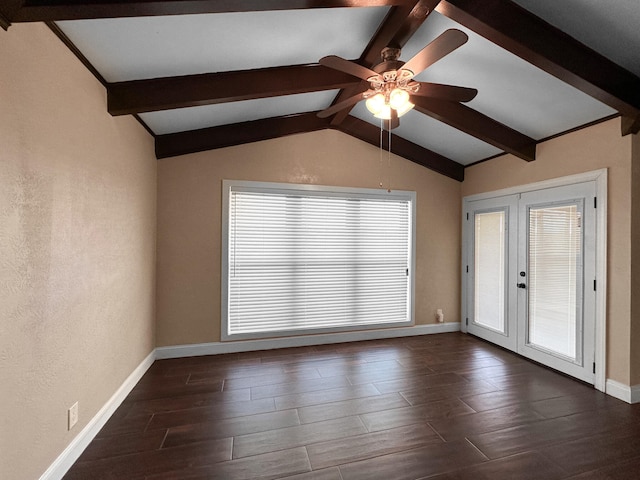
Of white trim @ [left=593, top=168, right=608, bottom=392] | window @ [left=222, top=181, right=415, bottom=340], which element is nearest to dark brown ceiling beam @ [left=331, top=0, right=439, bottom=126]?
window @ [left=222, top=181, right=415, bottom=340]

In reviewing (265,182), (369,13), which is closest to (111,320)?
(265,182)

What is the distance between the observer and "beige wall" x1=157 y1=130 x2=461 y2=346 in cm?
348

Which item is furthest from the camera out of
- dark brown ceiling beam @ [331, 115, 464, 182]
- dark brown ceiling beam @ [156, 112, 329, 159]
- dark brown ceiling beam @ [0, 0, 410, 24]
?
dark brown ceiling beam @ [331, 115, 464, 182]

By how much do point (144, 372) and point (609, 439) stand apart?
12.8ft

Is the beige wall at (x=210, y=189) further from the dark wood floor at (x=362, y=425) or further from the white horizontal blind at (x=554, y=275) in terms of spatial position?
the white horizontal blind at (x=554, y=275)

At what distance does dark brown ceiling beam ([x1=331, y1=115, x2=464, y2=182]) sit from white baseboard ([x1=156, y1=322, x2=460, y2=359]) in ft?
7.53

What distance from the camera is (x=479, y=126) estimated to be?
3.24m

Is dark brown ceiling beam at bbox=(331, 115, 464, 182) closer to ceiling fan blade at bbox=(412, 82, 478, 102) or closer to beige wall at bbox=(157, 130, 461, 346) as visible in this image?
beige wall at bbox=(157, 130, 461, 346)

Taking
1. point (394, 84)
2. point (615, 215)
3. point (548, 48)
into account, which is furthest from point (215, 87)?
point (615, 215)

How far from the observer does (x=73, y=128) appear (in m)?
1.81

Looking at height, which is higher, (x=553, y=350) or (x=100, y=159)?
(x=100, y=159)

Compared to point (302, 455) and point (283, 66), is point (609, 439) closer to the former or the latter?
point (302, 455)

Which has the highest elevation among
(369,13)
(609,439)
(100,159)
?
(369,13)

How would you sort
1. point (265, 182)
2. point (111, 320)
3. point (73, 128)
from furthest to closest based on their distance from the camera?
point (265, 182) → point (111, 320) → point (73, 128)
